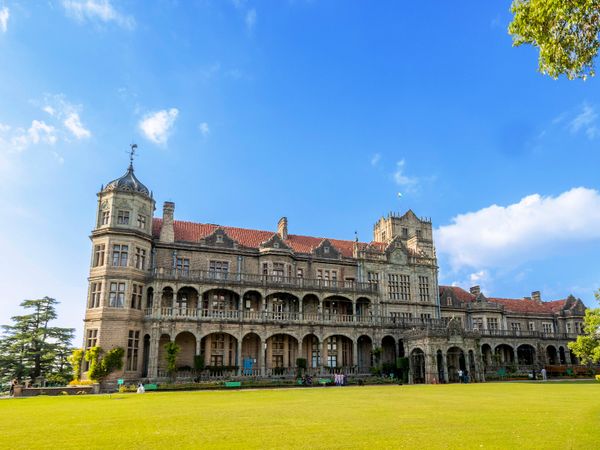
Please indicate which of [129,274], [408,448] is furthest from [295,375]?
[408,448]

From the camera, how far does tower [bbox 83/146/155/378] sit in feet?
122

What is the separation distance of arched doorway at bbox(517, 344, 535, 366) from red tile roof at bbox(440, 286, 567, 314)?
5.32 metres

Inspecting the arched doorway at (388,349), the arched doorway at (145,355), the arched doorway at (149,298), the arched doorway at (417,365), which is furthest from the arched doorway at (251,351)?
the arched doorway at (417,365)

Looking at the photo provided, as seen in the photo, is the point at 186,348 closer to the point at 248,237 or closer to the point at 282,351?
the point at 282,351

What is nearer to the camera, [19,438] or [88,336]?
[19,438]

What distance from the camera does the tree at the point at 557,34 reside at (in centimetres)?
1207

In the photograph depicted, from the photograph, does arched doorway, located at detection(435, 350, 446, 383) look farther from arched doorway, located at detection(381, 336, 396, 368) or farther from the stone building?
arched doorway, located at detection(381, 336, 396, 368)

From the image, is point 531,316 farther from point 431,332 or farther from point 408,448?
point 408,448

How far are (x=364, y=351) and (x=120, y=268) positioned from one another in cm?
2496

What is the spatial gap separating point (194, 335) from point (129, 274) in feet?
24.5

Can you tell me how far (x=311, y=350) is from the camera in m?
45.0

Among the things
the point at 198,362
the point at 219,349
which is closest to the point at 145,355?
the point at 198,362

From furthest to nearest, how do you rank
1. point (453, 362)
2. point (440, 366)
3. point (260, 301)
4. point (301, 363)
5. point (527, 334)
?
point (527, 334)
point (260, 301)
point (453, 362)
point (440, 366)
point (301, 363)

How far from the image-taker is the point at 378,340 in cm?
4588
